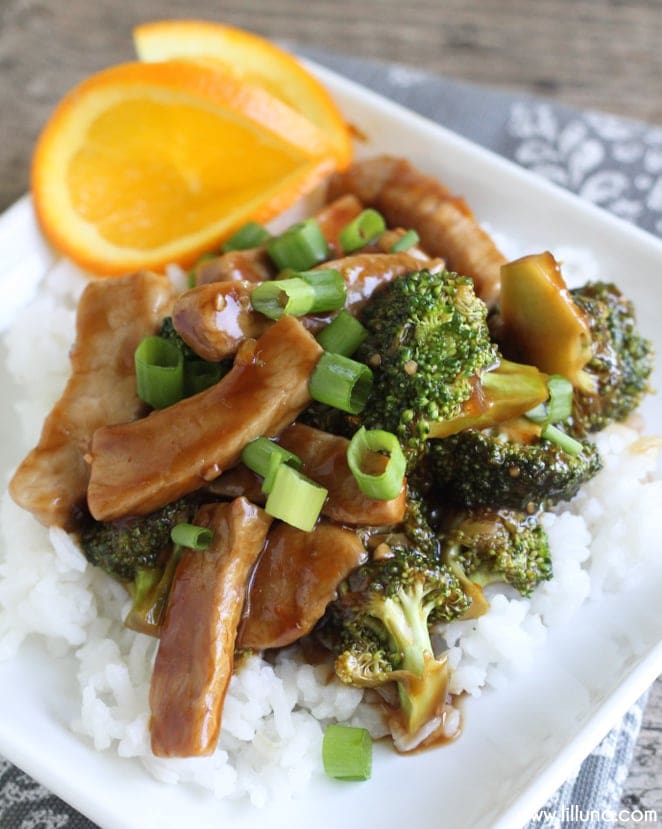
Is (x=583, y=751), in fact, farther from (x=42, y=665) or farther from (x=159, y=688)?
(x=42, y=665)

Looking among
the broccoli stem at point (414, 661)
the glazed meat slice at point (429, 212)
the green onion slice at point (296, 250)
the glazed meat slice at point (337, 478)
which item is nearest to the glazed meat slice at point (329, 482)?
the glazed meat slice at point (337, 478)

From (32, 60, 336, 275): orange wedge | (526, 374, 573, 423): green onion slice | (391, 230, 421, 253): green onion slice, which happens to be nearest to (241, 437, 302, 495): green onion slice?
(526, 374, 573, 423): green onion slice

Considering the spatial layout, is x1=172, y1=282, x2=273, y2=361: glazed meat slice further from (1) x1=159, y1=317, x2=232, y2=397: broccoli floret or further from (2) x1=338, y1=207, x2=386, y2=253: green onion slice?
(2) x1=338, y1=207, x2=386, y2=253: green onion slice

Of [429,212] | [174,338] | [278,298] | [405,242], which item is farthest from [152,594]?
[429,212]

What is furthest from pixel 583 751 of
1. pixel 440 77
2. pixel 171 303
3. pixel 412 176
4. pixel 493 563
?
pixel 440 77

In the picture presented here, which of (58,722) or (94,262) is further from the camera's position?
(94,262)
